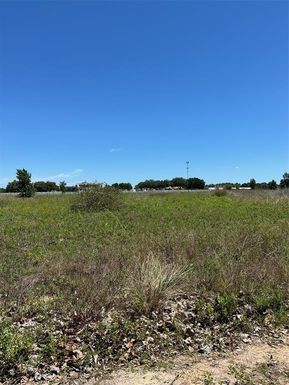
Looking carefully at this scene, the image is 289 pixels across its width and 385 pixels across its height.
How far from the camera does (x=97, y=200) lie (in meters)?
19.5

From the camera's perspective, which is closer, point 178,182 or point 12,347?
point 12,347

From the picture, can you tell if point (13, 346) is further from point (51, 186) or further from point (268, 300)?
point (51, 186)

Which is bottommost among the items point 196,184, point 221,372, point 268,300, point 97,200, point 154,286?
point 221,372

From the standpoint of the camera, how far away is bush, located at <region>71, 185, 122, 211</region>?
62.0 ft

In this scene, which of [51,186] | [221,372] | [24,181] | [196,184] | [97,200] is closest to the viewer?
[221,372]

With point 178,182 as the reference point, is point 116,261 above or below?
below

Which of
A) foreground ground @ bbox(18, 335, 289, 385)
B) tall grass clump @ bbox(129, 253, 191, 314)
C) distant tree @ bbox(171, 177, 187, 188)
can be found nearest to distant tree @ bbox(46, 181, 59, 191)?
distant tree @ bbox(171, 177, 187, 188)

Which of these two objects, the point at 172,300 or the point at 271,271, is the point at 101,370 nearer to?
the point at 172,300

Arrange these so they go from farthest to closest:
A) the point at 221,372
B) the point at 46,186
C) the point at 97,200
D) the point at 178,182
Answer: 1. the point at 178,182
2. the point at 46,186
3. the point at 97,200
4. the point at 221,372

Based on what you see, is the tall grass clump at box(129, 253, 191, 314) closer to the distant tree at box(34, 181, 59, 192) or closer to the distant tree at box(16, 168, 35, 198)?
the distant tree at box(16, 168, 35, 198)

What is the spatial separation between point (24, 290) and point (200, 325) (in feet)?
7.61

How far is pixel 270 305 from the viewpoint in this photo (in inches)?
186

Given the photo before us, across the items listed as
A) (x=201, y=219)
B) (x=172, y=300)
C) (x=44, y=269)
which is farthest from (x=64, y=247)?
(x=201, y=219)

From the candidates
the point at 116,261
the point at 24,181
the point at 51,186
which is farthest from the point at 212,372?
the point at 51,186
